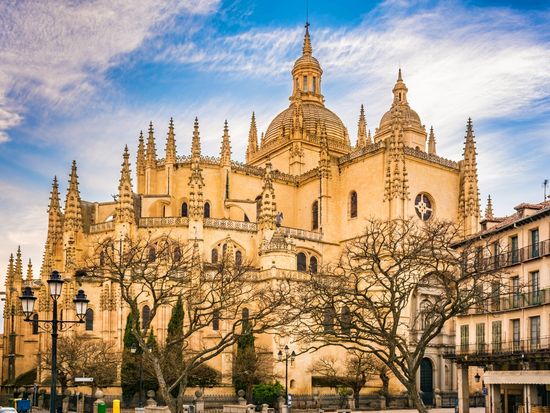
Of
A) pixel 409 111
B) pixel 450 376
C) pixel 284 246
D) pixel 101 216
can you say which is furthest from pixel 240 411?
pixel 409 111

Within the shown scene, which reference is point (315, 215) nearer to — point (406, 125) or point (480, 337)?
point (406, 125)

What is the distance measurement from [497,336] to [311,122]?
137 feet

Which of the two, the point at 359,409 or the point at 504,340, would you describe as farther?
the point at 359,409

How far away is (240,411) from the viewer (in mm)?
39438

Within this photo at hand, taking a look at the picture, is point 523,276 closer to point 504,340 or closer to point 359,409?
point 504,340

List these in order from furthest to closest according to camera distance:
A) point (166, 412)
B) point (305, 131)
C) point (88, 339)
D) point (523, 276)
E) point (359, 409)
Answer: point (305, 131)
point (88, 339)
point (359, 409)
point (523, 276)
point (166, 412)

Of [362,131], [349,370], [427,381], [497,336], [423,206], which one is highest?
[362,131]

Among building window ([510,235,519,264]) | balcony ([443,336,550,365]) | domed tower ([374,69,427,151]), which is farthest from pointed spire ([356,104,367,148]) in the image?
building window ([510,235,519,264])

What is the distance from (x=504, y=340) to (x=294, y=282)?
18.6 metres

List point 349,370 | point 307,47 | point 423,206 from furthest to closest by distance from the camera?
point 307,47 → point 423,206 → point 349,370

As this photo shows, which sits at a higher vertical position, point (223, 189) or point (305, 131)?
point (305, 131)

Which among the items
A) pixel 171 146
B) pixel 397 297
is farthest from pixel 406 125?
pixel 397 297

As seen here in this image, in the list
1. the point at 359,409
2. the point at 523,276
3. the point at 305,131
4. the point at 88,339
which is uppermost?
the point at 305,131

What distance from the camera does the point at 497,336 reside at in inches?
1489
